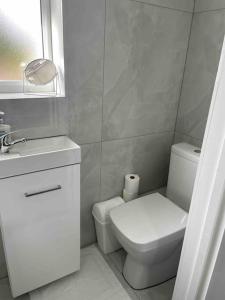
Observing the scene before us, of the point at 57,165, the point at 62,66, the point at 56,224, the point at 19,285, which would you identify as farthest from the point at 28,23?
the point at 19,285

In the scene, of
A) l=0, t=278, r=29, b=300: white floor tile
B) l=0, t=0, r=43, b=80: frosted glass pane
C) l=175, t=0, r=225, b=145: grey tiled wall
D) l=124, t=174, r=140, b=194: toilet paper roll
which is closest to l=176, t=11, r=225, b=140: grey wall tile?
l=175, t=0, r=225, b=145: grey tiled wall

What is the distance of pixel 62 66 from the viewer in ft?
4.12

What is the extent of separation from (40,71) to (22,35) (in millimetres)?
227

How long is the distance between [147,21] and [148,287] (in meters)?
1.66

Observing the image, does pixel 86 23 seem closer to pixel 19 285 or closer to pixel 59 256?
pixel 59 256

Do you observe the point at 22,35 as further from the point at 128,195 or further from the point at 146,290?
Result: the point at 146,290

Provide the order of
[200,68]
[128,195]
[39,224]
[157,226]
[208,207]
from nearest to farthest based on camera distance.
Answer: [208,207], [39,224], [157,226], [200,68], [128,195]

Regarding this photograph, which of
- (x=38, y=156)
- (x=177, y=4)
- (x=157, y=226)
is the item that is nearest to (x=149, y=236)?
(x=157, y=226)

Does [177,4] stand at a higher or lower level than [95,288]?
higher

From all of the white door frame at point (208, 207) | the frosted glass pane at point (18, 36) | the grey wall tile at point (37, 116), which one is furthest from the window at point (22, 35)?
the white door frame at point (208, 207)

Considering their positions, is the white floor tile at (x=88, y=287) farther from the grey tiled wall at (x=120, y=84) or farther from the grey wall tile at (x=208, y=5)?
the grey wall tile at (x=208, y=5)

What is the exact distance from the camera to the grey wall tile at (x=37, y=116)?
1199mm

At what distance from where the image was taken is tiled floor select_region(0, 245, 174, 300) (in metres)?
1.42

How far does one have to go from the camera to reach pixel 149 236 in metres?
1.26
